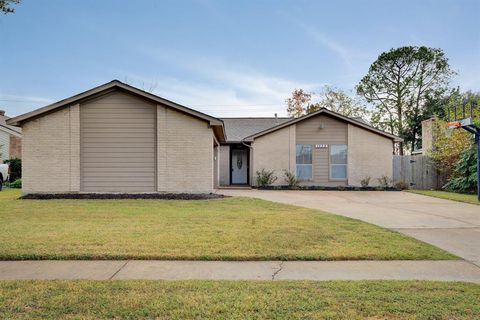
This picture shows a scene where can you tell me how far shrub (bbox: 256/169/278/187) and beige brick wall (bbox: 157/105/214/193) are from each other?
6.59 m

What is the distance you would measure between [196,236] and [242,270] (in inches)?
83.2

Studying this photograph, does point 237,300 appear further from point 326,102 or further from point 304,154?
point 326,102

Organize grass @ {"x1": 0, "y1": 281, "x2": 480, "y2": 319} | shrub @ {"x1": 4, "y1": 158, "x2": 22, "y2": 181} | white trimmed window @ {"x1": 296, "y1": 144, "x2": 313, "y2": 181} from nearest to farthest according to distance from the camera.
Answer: grass @ {"x1": 0, "y1": 281, "x2": 480, "y2": 319} < white trimmed window @ {"x1": 296, "y1": 144, "x2": 313, "y2": 181} < shrub @ {"x1": 4, "y1": 158, "x2": 22, "y2": 181}

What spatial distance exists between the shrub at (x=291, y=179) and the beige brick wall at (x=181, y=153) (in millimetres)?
7334

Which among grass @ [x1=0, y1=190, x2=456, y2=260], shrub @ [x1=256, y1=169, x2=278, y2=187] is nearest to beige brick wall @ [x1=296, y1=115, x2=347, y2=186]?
shrub @ [x1=256, y1=169, x2=278, y2=187]

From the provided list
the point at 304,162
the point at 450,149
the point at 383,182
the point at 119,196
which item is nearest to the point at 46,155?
the point at 119,196

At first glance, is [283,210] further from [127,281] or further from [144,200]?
[127,281]

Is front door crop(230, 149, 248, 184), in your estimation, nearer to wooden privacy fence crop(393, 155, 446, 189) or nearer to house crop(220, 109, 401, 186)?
house crop(220, 109, 401, 186)

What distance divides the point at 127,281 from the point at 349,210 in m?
8.71

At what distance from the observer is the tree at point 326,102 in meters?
40.8

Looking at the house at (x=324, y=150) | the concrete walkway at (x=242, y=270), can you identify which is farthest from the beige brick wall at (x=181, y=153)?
the concrete walkway at (x=242, y=270)

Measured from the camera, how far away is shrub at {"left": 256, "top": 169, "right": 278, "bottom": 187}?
21250 mm

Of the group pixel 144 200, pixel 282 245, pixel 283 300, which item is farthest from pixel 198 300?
pixel 144 200

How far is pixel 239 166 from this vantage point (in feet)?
82.6
